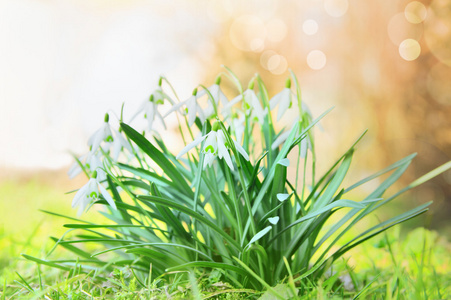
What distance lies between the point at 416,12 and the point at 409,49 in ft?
0.88

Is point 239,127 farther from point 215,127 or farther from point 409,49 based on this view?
point 409,49

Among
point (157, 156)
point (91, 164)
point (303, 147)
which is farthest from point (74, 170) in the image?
point (303, 147)

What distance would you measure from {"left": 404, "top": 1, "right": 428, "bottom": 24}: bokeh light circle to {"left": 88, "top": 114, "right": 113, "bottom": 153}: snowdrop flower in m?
2.85

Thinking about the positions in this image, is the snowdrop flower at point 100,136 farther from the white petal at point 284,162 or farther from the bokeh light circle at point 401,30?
the bokeh light circle at point 401,30

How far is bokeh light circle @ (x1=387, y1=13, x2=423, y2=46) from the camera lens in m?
3.24

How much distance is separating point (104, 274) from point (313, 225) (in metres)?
0.63

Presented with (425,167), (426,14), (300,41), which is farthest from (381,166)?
(300,41)

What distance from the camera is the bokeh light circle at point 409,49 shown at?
3.23 meters

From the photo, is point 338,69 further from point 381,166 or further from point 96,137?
point 96,137

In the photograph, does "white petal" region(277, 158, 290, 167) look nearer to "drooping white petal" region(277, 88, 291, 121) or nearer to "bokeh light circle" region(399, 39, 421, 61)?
"drooping white petal" region(277, 88, 291, 121)

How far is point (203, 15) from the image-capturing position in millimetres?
4984

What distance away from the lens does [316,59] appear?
4.71 m

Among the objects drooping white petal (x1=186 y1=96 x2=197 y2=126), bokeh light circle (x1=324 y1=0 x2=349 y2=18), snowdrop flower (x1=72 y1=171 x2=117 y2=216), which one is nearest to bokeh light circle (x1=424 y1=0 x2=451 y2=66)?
bokeh light circle (x1=324 y1=0 x2=349 y2=18)

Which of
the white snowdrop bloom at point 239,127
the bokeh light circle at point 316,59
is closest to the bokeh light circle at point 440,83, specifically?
the bokeh light circle at point 316,59
